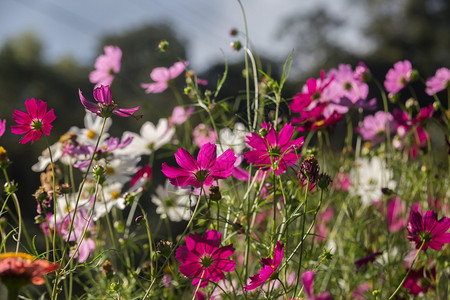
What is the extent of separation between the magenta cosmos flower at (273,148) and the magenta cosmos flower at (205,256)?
0.07 metres

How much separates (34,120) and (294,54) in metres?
5.63

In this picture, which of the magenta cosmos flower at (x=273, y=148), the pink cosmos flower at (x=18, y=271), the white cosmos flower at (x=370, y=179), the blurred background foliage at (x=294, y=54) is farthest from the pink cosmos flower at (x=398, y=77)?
the blurred background foliage at (x=294, y=54)

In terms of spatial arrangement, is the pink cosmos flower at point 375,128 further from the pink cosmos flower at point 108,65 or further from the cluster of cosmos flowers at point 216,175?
the pink cosmos flower at point 108,65

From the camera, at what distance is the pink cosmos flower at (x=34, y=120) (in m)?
0.43

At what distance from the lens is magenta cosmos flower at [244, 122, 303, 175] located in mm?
436

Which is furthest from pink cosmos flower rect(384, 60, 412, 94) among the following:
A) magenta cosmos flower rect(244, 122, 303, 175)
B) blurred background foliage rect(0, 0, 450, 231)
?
blurred background foliage rect(0, 0, 450, 231)

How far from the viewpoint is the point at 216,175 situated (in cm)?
41

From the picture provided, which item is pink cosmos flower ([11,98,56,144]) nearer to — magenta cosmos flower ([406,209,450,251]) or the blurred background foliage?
magenta cosmos flower ([406,209,450,251])

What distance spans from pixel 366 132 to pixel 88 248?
49 centimetres

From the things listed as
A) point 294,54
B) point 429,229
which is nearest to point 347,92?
point 429,229

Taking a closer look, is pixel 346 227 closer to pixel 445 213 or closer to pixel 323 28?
pixel 445 213

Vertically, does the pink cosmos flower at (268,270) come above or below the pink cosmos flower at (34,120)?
below

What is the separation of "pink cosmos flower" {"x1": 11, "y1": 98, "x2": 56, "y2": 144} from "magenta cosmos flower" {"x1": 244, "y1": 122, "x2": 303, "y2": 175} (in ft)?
0.56

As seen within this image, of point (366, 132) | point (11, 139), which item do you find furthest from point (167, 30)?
point (366, 132)
